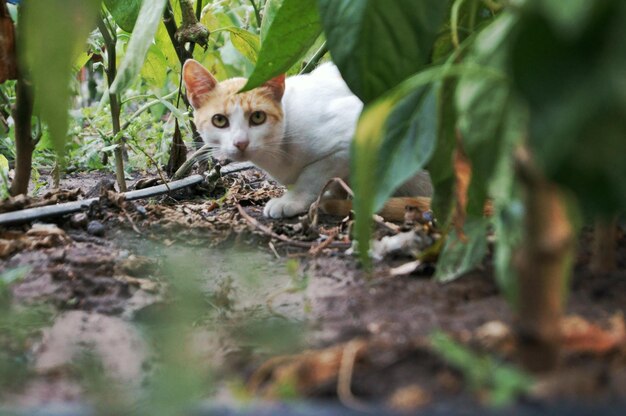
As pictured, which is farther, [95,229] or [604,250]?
[95,229]

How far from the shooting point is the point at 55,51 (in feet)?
1.44

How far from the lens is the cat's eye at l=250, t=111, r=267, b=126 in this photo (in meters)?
1.81

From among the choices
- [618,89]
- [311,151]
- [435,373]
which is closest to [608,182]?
[618,89]

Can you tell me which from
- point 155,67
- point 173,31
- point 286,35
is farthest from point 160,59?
point 286,35

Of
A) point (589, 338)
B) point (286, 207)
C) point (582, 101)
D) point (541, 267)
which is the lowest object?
point (286, 207)

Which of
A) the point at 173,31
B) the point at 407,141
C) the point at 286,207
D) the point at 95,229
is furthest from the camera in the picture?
the point at 173,31

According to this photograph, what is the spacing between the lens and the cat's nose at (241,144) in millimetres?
1790

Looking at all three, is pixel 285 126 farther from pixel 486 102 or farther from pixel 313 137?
pixel 486 102

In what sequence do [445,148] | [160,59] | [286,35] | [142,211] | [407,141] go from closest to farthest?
1. [407,141]
2. [445,148]
3. [286,35]
4. [142,211]
5. [160,59]

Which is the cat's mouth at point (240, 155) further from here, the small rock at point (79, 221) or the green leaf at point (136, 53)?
the green leaf at point (136, 53)

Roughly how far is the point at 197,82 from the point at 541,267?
1.48 m

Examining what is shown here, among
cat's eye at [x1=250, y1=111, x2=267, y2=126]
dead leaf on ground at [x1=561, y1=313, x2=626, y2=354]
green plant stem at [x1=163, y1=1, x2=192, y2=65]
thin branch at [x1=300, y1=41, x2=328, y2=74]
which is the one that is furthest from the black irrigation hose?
dead leaf on ground at [x1=561, y1=313, x2=626, y2=354]

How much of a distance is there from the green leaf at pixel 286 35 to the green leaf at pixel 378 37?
0.74ft

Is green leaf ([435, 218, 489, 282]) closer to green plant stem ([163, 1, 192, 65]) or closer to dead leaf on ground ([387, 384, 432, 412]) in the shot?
dead leaf on ground ([387, 384, 432, 412])
